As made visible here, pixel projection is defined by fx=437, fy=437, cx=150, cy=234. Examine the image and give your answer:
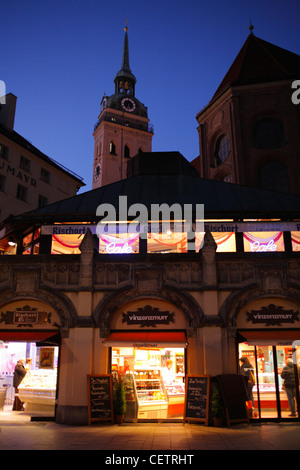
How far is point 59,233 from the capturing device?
18.9 m

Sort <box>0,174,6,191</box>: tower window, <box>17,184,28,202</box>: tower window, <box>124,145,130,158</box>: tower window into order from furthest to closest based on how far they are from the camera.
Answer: <box>124,145,130,158</box>: tower window → <box>17,184,28,202</box>: tower window → <box>0,174,6,191</box>: tower window

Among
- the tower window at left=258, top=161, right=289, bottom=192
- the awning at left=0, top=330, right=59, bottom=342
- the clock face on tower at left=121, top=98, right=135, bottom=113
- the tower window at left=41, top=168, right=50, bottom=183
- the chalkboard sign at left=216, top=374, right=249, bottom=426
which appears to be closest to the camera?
the chalkboard sign at left=216, top=374, right=249, bottom=426

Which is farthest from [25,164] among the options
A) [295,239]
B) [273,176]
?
[295,239]

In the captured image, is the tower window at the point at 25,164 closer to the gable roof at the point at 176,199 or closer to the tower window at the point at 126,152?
the gable roof at the point at 176,199

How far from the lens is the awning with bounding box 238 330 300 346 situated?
1614cm

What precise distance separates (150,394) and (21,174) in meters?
29.2

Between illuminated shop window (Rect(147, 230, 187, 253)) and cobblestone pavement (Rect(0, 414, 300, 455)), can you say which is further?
illuminated shop window (Rect(147, 230, 187, 253))

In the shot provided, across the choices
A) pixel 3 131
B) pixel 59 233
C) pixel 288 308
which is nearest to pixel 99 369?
pixel 59 233

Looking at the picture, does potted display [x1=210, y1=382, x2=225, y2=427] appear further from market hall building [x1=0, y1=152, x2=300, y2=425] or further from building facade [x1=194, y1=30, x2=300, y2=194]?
building facade [x1=194, y1=30, x2=300, y2=194]

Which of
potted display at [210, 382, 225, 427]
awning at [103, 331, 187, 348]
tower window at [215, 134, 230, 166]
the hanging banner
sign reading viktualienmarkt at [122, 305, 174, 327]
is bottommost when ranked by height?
potted display at [210, 382, 225, 427]

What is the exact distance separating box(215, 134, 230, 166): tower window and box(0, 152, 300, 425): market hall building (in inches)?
778

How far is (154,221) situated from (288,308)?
256 inches

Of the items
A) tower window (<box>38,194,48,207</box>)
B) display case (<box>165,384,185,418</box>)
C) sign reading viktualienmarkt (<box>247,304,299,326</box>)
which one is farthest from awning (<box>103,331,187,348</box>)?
tower window (<box>38,194,48,207</box>)

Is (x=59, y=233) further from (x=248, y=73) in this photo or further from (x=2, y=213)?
(x=248, y=73)
